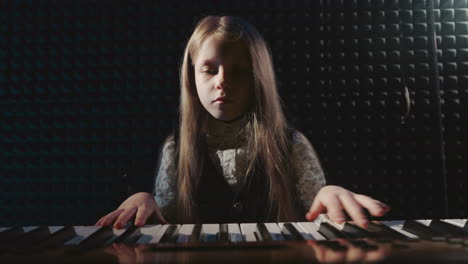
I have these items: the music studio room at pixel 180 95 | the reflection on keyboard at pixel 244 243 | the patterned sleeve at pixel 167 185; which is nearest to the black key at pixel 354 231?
the reflection on keyboard at pixel 244 243

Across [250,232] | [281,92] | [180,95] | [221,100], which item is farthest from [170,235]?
[281,92]

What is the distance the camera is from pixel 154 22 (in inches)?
54.1

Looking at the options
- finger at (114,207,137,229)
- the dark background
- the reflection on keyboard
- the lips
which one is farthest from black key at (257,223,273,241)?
the dark background

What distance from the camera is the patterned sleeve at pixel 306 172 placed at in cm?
102

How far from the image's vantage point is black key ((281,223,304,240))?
0.41 meters

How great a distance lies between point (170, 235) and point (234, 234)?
3.5 inches

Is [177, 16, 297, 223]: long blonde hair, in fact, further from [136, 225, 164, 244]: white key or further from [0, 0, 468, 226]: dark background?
[136, 225, 164, 244]: white key

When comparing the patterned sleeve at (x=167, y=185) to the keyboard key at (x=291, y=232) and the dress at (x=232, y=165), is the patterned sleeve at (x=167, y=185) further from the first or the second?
the keyboard key at (x=291, y=232)

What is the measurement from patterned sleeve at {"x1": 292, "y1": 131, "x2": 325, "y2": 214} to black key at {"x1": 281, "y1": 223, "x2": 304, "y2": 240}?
1.82 feet

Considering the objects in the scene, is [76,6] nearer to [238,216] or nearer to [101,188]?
[101,188]

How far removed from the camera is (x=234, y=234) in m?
0.44

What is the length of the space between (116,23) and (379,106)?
3.87ft

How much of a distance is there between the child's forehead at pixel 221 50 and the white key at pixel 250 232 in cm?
57

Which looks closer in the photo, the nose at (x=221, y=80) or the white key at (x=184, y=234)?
the white key at (x=184, y=234)
